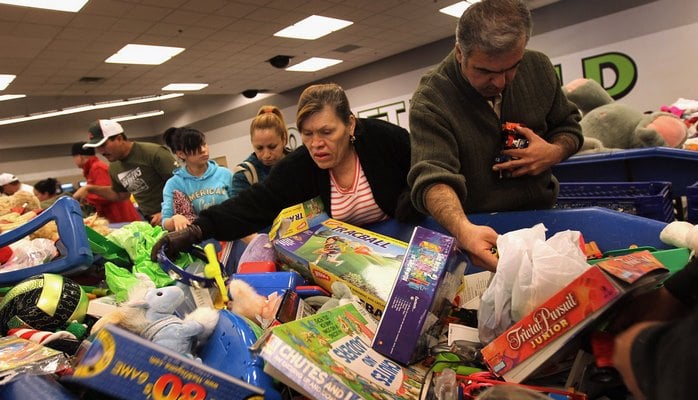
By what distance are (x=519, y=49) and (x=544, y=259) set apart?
0.61m

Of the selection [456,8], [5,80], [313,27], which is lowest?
[456,8]

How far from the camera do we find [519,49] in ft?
3.80

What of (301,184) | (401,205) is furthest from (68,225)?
(401,205)

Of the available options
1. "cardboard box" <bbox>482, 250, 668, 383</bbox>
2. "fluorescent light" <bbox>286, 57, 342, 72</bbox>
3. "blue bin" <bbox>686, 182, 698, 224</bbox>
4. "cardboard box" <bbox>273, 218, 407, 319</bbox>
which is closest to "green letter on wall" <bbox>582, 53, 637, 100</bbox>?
"fluorescent light" <bbox>286, 57, 342, 72</bbox>

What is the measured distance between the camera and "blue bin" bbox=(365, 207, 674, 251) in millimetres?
1201

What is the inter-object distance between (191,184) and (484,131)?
2.05 meters

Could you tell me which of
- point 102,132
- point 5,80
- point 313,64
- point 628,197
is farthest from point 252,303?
point 313,64

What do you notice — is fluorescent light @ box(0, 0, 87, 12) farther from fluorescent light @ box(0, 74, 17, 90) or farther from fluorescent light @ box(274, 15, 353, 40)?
fluorescent light @ box(0, 74, 17, 90)

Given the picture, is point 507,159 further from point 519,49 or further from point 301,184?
point 301,184

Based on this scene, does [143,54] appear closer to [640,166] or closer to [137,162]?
[137,162]

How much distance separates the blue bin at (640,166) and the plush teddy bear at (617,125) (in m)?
0.33

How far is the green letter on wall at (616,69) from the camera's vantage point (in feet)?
25.0

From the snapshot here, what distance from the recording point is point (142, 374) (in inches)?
24.8

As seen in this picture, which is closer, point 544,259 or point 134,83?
point 544,259
